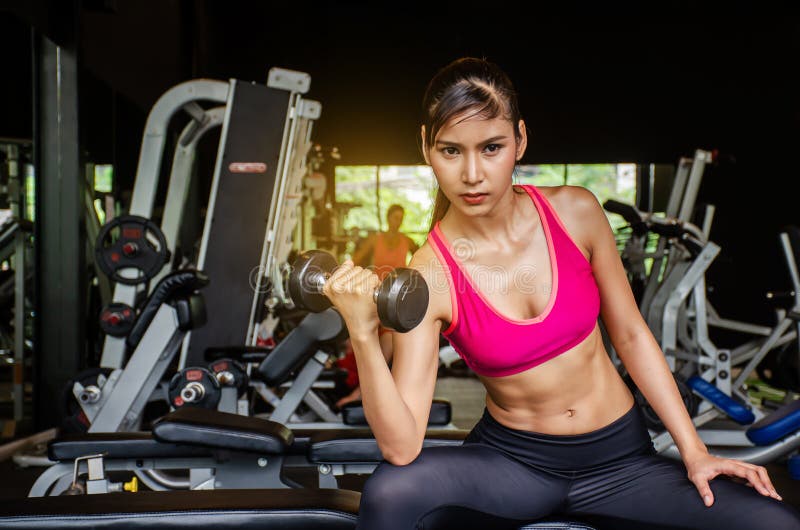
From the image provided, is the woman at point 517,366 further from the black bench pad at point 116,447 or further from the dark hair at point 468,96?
the black bench pad at point 116,447

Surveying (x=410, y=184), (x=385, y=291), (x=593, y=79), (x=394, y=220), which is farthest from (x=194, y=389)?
(x=410, y=184)

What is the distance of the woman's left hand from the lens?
99 centimetres

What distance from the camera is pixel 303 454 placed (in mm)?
1915

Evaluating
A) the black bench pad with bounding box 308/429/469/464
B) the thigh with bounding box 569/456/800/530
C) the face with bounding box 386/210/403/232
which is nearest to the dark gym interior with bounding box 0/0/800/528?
the face with bounding box 386/210/403/232

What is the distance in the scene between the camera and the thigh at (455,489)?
0.97 m

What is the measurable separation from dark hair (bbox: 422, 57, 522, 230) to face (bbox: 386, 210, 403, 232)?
4306 millimetres

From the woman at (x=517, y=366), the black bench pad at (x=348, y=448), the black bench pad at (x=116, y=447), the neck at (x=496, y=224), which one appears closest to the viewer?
the woman at (x=517, y=366)

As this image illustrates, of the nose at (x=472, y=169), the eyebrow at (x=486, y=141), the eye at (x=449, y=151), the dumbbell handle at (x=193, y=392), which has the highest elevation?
the eyebrow at (x=486, y=141)

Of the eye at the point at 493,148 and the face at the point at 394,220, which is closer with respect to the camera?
the eye at the point at 493,148

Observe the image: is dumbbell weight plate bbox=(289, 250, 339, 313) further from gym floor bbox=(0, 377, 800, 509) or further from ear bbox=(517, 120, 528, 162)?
gym floor bbox=(0, 377, 800, 509)

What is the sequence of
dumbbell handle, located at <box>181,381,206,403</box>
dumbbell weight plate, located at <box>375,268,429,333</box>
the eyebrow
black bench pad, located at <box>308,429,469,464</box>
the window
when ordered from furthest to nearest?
the window, dumbbell handle, located at <box>181,381,206,403</box>, black bench pad, located at <box>308,429,469,464</box>, the eyebrow, dumbbell weight plate, located at <box>375,268,429,333</box>

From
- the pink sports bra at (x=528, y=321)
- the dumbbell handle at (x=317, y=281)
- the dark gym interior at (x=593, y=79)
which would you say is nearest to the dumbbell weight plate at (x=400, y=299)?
the dumbbell handle at (x=317, y=281)

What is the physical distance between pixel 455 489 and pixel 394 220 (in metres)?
4.57

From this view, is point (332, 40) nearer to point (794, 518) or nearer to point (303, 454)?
point (303, 454)
